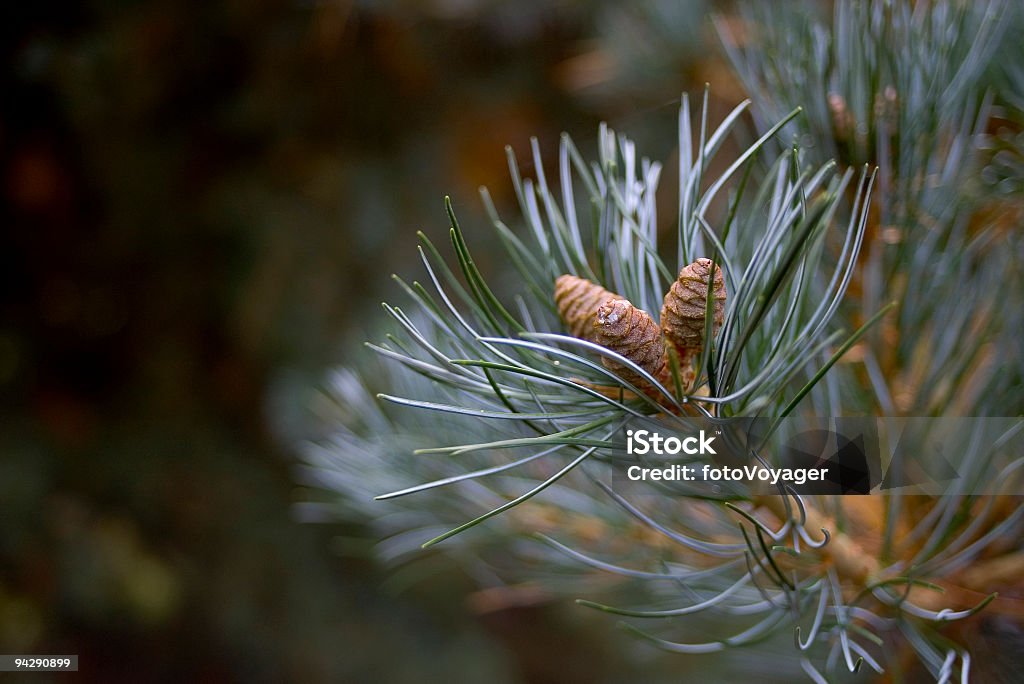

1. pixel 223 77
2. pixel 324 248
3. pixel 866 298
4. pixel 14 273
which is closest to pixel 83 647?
pixel 14 273

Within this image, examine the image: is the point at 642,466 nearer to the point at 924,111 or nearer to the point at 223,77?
the point at 924,111

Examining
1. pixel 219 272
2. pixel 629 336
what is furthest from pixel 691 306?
pixel 219 272

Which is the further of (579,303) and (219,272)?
(219,272)

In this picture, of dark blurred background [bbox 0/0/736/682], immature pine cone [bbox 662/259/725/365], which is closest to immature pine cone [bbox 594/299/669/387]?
immature pine cone [bbox 662/259/725/365]

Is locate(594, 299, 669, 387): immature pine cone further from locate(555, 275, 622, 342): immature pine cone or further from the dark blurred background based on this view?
the dark blurred background

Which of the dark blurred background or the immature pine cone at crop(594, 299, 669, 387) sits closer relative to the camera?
the immature pine cone at crop(594, 299, 669, 387)

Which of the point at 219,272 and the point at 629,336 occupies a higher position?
the point at 219,272

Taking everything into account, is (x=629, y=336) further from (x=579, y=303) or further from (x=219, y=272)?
(x=219, y=272)
